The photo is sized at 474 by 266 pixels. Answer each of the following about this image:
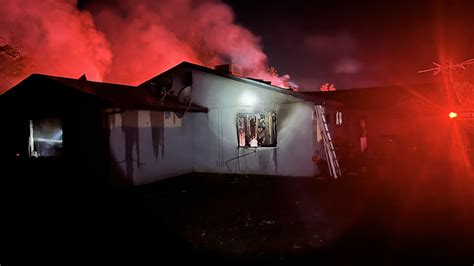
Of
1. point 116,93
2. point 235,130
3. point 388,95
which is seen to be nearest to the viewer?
point 116,93

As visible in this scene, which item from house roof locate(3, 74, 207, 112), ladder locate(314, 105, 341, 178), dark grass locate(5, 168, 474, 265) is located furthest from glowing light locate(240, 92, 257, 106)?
dark grass locate(5, 168, 474, 265)

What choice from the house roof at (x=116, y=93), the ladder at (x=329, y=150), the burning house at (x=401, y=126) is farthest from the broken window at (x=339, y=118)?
the house roof at (x=116, y=93)

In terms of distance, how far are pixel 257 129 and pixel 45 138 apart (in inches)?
310

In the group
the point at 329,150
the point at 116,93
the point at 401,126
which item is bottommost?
the point at 329,150

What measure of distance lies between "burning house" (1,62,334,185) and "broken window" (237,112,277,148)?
4 cm

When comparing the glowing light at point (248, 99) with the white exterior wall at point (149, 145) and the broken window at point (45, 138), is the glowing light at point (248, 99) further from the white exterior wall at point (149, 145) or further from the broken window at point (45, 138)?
the broken window at point (45, 138)

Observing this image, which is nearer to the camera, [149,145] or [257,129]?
[149,145]

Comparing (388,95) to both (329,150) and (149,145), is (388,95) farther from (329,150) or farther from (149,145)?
(149,145)

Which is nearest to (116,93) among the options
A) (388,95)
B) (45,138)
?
(45,138)

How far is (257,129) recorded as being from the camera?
13.0 meters

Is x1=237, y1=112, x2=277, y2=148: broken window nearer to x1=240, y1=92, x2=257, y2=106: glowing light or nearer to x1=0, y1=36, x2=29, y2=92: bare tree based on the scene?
x1=240, y1=92, x2=257, y2=106: glowing light

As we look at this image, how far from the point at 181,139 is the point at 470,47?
15090mm

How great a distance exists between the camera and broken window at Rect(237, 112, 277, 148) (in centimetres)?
1262

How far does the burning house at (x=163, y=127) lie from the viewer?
1059 centimetres
